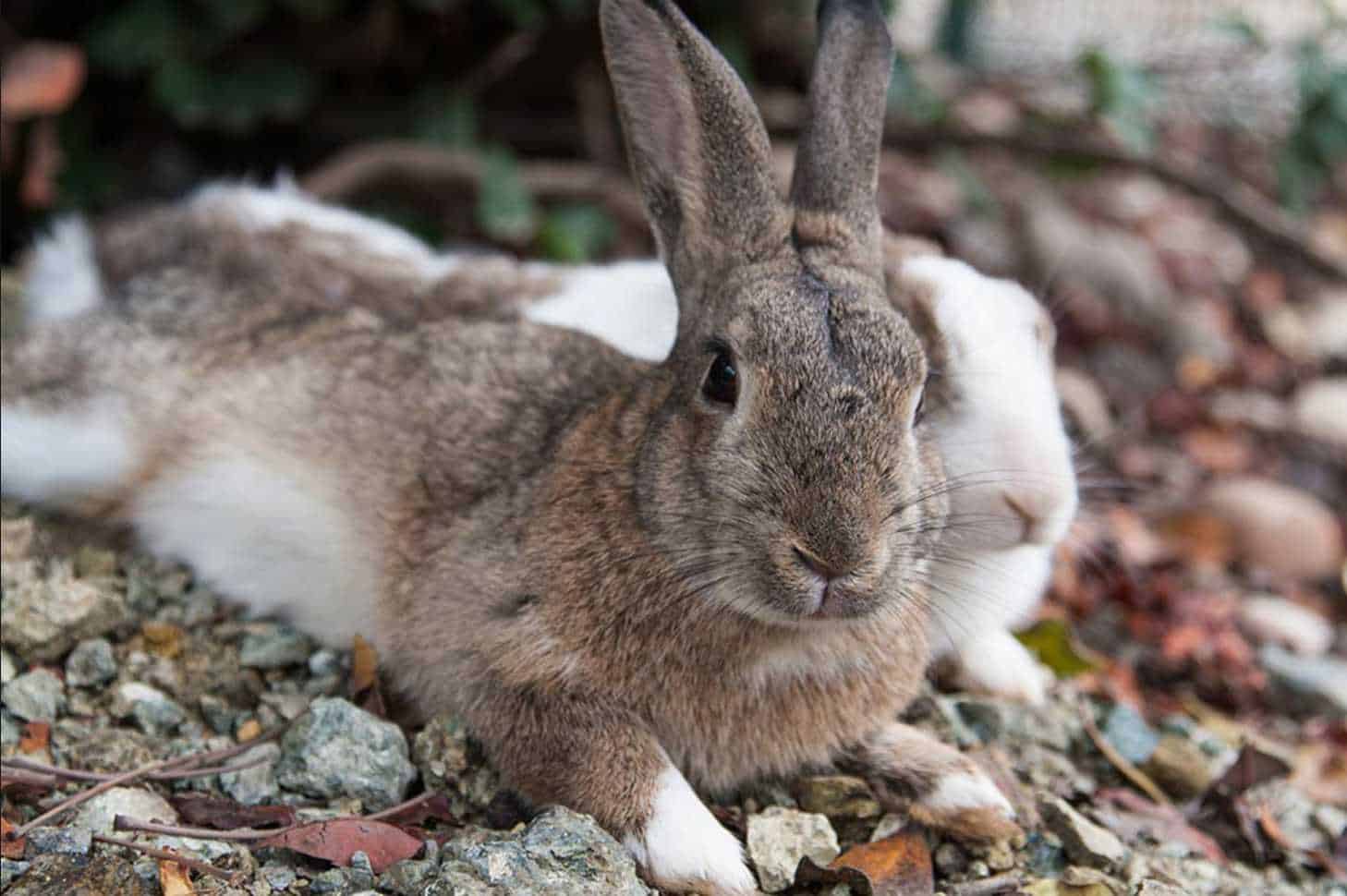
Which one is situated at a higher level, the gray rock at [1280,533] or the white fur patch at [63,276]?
the white fur patch at [63,276]

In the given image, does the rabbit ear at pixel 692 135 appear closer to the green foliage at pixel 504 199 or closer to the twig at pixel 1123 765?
the twig at pixel 1123 765

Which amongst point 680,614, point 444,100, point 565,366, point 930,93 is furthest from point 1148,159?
point 680,614

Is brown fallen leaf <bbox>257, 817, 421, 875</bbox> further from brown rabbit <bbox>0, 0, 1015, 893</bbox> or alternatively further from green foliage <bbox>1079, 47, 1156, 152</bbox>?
green foliage <bbox>1079, 47, 1156, 152</bbox>

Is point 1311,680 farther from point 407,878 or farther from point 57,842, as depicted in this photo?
point 57,842

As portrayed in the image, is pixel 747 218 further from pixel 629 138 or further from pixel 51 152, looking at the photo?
pixel 51 152

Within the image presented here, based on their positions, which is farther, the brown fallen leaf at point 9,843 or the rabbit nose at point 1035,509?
the rabbit nose at point 1035,509

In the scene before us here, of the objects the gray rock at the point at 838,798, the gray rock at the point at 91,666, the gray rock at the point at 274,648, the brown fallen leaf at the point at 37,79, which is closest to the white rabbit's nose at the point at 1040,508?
the gray rock at the point at 838,798

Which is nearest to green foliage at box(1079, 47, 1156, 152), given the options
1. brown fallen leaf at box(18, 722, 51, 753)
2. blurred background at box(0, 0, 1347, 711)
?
blurred background at box(0, 0, 1347, 711)
